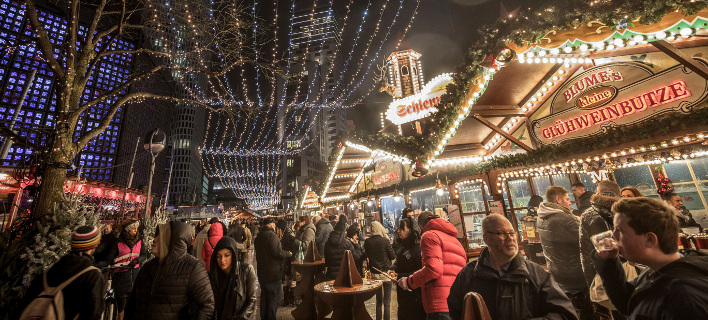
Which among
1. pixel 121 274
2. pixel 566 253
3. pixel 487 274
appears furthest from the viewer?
pixel 121 274

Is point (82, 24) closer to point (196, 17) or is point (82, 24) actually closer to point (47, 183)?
point (196, 17)

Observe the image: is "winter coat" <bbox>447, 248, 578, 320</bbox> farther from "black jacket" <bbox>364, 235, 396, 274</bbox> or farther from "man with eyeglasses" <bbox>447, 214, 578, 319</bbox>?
"black jacket" <bbox>364, 235, 396, 274</bbox>

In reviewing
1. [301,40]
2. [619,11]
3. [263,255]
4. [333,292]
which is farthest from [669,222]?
[301,40]

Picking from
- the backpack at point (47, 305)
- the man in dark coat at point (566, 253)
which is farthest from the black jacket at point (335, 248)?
the backpack at point (47, 305)

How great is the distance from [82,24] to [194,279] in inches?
2294

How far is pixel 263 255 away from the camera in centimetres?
506

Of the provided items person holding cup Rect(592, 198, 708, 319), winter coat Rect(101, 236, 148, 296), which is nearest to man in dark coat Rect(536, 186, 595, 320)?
person holding cup Rect(592, 198, 708, 319)

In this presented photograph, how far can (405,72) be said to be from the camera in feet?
33.0

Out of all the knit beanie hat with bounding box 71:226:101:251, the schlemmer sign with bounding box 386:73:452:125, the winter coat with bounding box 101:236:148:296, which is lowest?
the winter coat with bounding box 101:236:148:296

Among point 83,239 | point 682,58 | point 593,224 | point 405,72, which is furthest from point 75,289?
point 405,72

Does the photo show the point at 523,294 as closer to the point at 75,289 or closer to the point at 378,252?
the point at 378,252

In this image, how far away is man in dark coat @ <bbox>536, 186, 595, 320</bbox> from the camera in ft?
10.7

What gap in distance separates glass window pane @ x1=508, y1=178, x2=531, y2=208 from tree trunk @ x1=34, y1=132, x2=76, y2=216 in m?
11.8

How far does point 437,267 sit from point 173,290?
2575 millimetres
